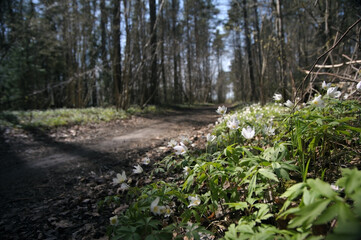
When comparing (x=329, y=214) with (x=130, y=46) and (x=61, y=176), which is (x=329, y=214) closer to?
(x=61, y=176)

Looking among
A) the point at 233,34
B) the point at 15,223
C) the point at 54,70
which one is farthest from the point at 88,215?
the point at 233,34

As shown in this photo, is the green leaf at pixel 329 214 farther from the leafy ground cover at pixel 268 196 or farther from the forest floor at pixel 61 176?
the forest floor at pixel 61 176

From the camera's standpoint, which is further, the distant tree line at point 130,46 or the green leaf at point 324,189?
the distant tree line at point 130,46

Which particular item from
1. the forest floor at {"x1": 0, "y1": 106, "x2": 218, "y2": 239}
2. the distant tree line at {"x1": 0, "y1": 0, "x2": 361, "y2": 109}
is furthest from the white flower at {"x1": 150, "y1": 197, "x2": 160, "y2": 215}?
the distant tree line at {"x1": 0, "y1": 0, "x2": 361, "y2": 109}

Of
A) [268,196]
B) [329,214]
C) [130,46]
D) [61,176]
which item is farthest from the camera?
[130,46]

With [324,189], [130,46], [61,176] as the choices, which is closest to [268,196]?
[324,189]

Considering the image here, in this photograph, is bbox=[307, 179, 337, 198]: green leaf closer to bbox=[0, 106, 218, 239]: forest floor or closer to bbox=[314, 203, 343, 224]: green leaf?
bbox=[314, 203, 343, 224]: green leaf

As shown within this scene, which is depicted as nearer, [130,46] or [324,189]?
[324,189]

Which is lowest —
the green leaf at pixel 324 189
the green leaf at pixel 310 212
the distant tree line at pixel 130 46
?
the green leaf at pixel 310 212

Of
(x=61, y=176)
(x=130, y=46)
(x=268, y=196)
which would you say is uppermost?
(x=130, y=46)

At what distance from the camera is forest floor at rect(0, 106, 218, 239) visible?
2014 millimetres

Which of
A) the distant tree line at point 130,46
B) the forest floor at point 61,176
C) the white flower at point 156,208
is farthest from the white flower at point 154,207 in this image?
the distant tree line at point 130,46

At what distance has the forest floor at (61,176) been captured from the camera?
6.61 feet

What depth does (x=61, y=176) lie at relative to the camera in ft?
10.6
